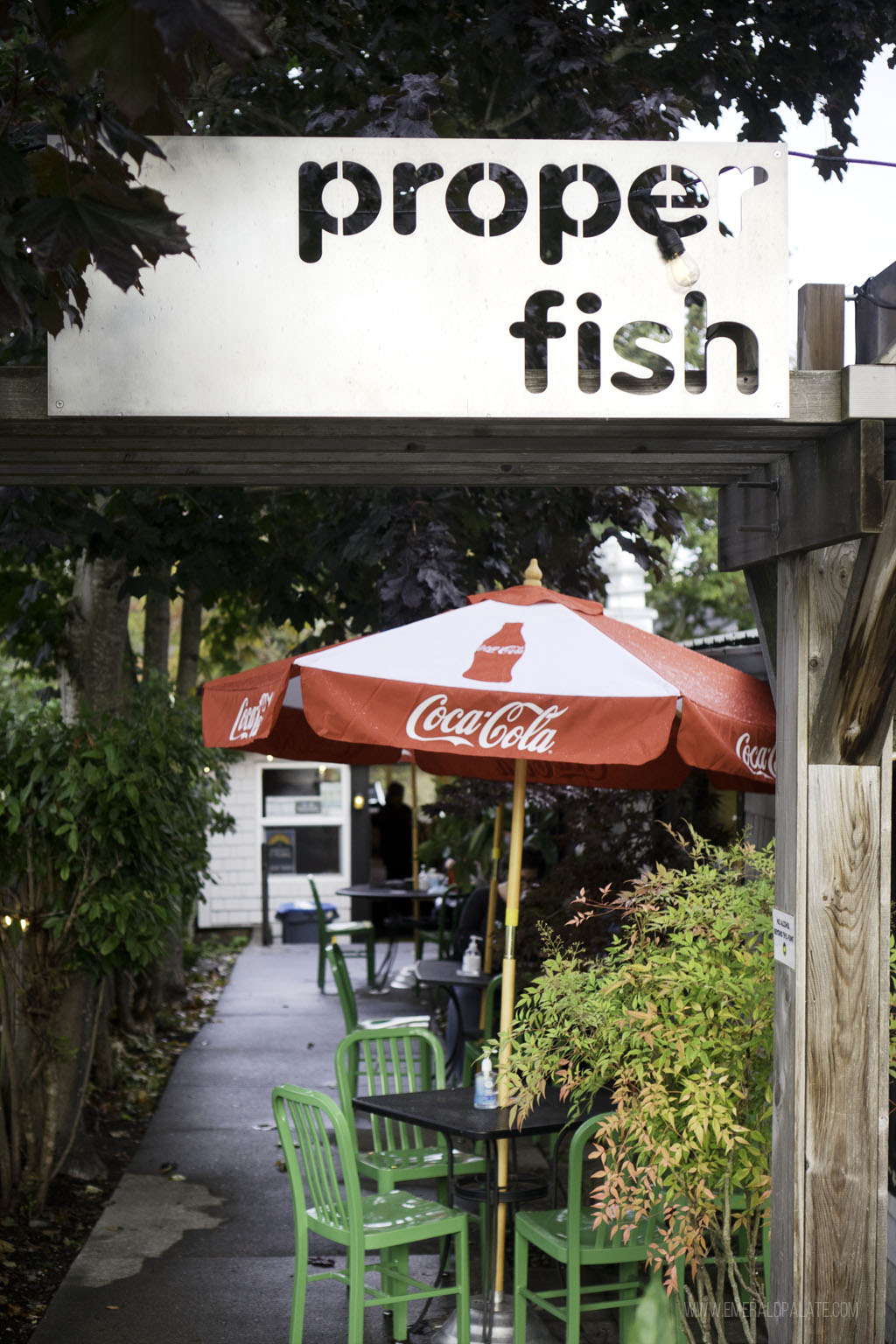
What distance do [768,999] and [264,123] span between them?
5911 millimetres

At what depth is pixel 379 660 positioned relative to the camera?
14.1ft

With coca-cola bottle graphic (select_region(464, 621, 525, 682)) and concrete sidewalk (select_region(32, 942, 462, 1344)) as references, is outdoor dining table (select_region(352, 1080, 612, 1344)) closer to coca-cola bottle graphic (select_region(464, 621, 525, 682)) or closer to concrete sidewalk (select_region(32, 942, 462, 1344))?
concrete sidewalk (select_region(32, 942, 462, 1344))

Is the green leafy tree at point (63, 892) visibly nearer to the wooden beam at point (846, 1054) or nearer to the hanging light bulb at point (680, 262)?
the wooden beam at point (846, 1054)

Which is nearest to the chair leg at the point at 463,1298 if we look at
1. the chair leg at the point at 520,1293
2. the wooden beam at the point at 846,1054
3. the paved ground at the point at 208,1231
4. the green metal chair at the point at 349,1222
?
the green metal chair at the point at 349,1222

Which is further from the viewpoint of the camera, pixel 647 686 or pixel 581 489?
pixel 581 489

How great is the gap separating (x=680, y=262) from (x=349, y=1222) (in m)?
2.90

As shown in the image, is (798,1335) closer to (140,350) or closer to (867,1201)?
(867,1201)

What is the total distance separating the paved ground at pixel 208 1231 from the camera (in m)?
5.02

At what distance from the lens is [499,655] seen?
14.0 feet

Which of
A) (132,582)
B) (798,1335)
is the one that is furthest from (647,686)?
(132,582)

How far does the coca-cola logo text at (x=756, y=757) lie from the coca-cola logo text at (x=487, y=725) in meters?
0.63

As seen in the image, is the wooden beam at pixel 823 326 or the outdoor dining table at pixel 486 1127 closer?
the wooden beam at pixel 823 326

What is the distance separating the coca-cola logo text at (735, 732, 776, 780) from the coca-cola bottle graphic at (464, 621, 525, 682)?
0.71 metres

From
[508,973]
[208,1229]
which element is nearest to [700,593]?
[208,1229]
